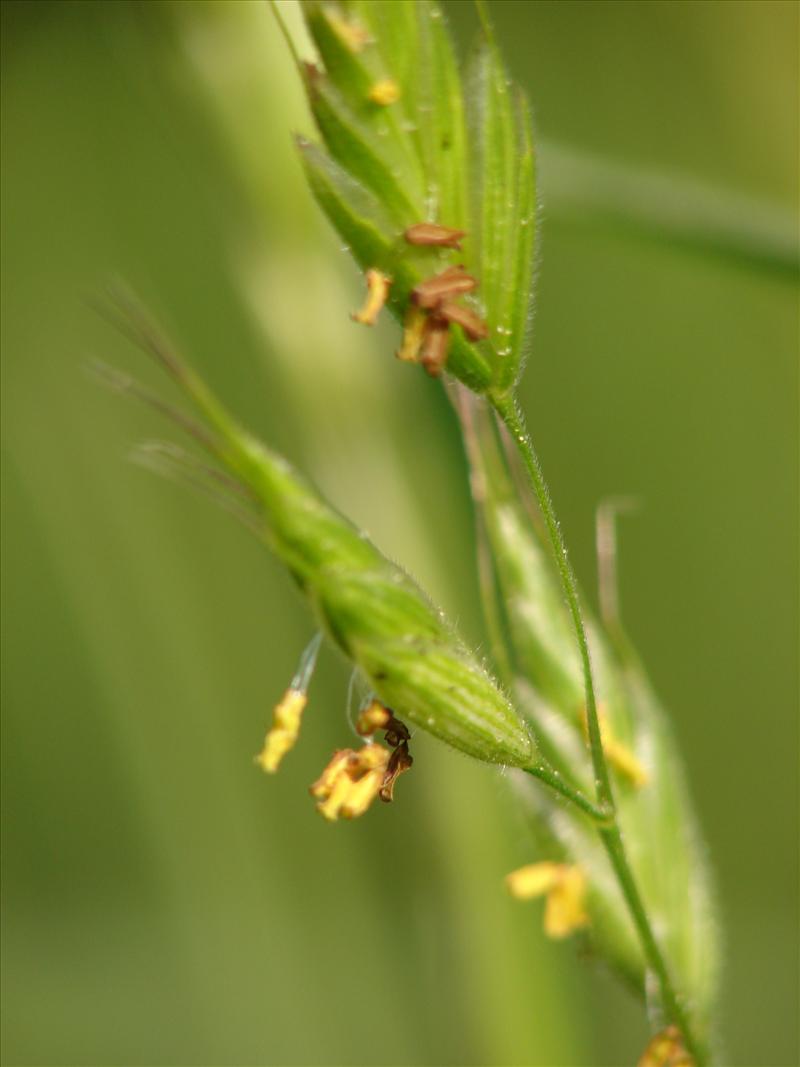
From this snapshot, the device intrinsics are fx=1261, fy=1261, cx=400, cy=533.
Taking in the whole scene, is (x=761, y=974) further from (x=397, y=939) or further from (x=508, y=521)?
(x=508, y=521)

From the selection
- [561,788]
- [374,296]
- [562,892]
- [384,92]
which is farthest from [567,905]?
[384,92]

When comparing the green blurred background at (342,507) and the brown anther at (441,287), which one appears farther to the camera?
the green blurred background at (342,507)

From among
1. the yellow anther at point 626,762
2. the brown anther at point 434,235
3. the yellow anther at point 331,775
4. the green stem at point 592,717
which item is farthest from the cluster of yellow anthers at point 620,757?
the brown anther at point 434,235

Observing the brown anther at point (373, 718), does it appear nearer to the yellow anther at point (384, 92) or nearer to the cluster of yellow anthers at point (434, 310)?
the cluster of yellow anthers at point (434, 310)

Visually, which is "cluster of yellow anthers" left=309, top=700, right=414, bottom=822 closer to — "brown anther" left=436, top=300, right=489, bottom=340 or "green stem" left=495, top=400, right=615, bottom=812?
"green stem" left=495, top=400, right=615, bottom=812

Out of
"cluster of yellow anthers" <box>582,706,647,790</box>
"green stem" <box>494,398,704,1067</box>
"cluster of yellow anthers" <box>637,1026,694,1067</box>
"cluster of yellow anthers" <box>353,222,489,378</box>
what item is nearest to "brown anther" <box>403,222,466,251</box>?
"cluster of yellow anthers" <box>353,222,489,378</box>

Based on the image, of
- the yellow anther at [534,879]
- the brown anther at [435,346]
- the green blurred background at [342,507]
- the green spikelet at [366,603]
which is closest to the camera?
the green spikelet at [366,603]

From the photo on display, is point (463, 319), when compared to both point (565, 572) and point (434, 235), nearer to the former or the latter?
point (434, 235)
